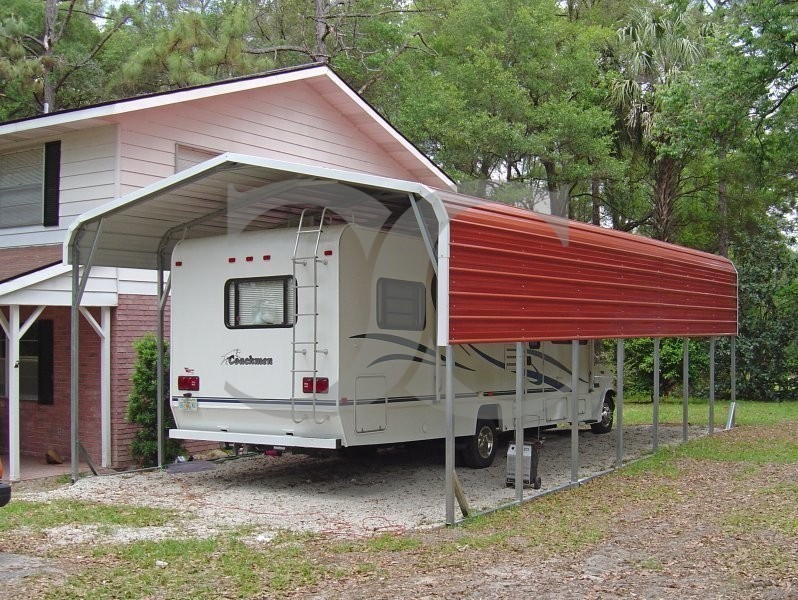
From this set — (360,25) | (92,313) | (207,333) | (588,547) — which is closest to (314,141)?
(92,313)

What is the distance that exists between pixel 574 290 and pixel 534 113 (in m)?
14.7

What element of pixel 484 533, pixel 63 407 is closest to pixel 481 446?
pixel 484 533

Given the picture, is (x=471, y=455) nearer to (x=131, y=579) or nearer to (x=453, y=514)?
(x=453, y=514)

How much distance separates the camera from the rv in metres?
9.66

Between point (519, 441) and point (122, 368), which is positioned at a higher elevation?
point (122, 368)

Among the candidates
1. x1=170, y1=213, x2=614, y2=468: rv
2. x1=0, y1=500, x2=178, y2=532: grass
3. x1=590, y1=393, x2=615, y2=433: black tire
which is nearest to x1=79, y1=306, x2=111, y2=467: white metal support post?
x1=170, y1=213, x2=614, y2=468: rv

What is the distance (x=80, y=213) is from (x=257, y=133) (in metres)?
3.34

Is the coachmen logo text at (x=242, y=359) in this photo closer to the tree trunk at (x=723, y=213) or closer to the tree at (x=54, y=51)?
the tree at (x=54, y=51)

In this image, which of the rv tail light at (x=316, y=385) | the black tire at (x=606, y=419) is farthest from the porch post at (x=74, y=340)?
the black tire at (x=606, y=419)

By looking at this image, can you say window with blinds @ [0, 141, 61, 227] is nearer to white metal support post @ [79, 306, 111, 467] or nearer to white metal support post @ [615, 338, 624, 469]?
white metal support post @ [79, 306, 111, 467]

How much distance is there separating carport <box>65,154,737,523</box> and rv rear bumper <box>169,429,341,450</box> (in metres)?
1.58

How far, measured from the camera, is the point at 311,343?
382 inches

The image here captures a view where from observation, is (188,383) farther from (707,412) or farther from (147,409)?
(707,412)

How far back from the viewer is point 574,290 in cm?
1059
